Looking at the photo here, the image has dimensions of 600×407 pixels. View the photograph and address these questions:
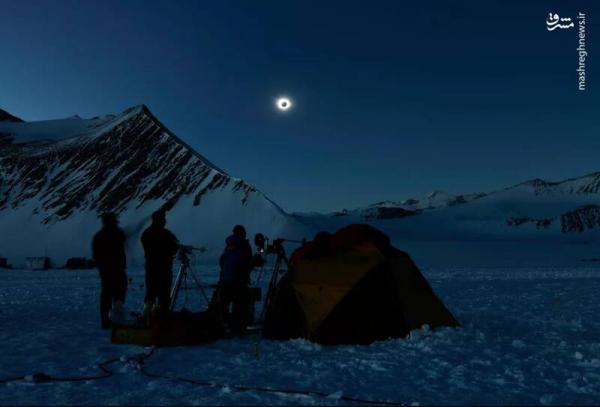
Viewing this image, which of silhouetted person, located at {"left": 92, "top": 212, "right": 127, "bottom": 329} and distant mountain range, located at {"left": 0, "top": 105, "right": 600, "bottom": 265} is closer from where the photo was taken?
silhouetted person, located at {"left": 92, "top": 212, "right": 127, "bottom": 329}

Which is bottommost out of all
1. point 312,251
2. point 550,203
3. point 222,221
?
point 312,251

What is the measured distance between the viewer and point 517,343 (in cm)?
767

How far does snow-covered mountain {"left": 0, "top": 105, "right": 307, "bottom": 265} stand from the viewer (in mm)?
53625

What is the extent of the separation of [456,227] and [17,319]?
108927 millimetres

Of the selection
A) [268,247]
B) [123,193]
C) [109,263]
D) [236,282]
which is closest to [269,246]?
[268,247]

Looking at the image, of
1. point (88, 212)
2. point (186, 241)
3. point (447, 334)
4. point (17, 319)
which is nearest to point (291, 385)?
point (447, 334)

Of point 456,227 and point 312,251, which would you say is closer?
point 312,251

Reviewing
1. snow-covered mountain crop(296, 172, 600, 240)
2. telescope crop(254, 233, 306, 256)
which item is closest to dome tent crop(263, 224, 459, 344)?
telescope crop(254, 233, 306, 256)

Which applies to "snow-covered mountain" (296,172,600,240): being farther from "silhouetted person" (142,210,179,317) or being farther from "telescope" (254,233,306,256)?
"silhouetted person" (142,210,179,317)

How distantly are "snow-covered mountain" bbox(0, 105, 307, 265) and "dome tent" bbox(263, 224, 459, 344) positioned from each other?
4045 centimetres

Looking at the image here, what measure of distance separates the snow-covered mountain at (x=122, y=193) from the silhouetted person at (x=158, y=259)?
129ft

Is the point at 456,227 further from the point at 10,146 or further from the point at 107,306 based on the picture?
the point at 107,306

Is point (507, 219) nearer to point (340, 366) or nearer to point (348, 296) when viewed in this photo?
point (348, 296)

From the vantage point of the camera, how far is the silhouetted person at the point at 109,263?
368 inches
